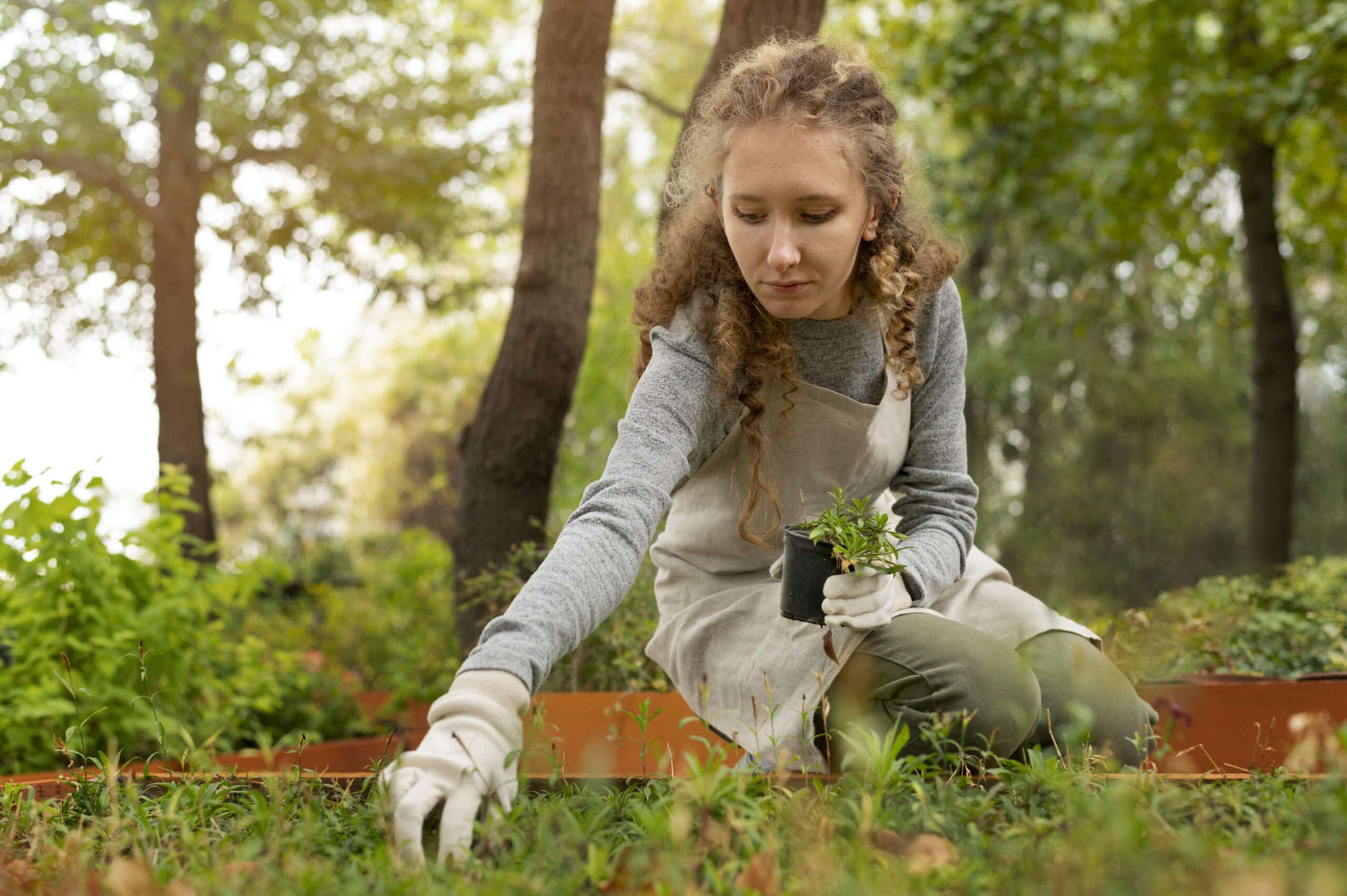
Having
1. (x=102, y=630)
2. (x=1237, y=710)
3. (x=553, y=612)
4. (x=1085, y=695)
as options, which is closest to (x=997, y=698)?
(x=1085, y=695)

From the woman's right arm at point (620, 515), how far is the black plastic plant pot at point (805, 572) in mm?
229

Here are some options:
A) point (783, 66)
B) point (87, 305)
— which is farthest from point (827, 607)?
point (87, 305)

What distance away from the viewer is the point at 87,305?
847 cm

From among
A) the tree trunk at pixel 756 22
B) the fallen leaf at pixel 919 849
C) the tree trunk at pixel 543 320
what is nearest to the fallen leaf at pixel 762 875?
the fallen leaf at pixel 919 849

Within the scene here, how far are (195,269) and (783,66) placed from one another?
640 cm

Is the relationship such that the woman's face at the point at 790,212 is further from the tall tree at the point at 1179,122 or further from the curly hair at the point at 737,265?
Result: the tall tree at the point at 1179,122

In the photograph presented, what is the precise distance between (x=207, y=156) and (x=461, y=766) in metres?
7.59

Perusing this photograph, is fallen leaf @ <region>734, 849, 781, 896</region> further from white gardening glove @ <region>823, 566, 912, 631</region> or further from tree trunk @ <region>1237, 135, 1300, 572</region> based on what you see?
tree trunk @ <region>1237, 135, 1300, 572</region>

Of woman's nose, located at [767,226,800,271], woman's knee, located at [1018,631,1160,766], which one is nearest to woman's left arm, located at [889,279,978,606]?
woman's knee, located at [1018,631,1160,766]

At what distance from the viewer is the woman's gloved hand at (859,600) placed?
6.06 feet

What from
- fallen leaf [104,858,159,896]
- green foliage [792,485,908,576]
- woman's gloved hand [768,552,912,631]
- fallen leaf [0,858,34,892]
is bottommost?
fallen leaf [0,858,34,892]

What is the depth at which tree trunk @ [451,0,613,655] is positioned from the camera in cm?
400

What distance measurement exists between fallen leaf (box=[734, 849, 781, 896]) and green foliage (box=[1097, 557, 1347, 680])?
1.78 metres

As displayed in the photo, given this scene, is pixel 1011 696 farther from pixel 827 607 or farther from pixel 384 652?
pixel 384 652
